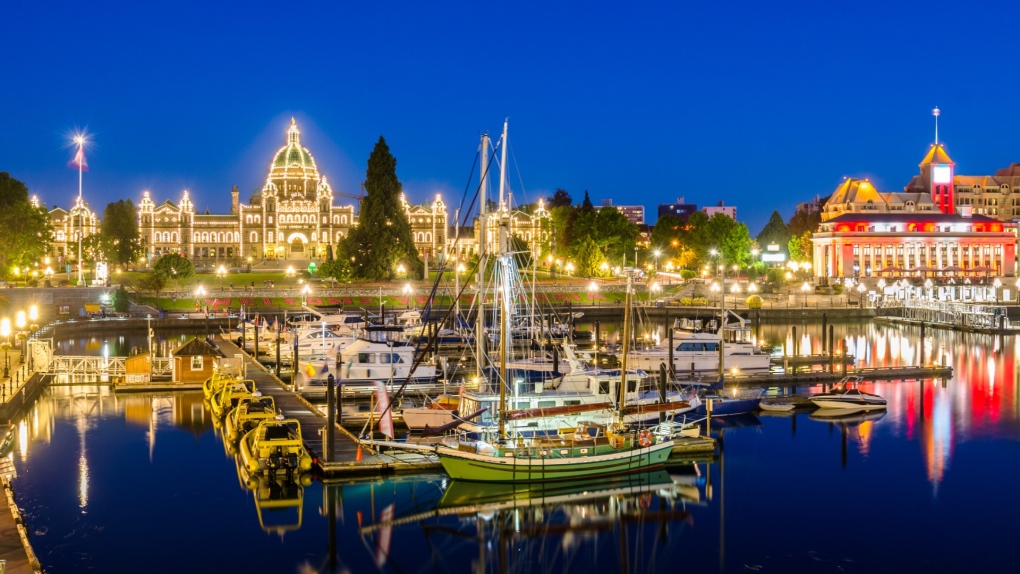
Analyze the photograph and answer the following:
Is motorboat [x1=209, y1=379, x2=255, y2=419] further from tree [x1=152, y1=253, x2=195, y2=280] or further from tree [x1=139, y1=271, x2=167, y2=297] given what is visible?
tree [x1=152, y1=253, x2=195, y2=280]

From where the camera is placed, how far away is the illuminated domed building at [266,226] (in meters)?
178

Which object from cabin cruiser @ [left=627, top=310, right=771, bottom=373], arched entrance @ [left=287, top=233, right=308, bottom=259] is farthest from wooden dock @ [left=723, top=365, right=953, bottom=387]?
arched entrance @ [left=287, top=233, right=308, bottom=259]

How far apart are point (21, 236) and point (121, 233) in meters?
57.1

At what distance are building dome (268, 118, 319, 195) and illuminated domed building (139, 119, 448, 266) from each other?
4904mm

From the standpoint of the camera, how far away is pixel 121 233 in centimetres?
13925

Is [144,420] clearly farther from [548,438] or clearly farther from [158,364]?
[548,438]

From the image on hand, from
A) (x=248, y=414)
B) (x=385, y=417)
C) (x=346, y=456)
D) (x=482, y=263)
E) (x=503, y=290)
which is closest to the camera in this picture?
(x=503, y=290)

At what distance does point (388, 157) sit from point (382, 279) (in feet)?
40.6

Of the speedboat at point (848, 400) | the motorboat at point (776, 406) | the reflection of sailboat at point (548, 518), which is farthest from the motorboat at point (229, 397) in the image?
the speedboat at point (848, 400)

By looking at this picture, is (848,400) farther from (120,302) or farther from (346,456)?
(120,302)

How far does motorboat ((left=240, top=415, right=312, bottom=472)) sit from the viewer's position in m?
30.4

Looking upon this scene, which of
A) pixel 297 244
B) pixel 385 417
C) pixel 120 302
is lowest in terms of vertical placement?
pixel 385 417

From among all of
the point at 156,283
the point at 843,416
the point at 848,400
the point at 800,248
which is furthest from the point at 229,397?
the point at 800,248

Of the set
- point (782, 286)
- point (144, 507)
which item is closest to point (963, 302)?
point (782, 286)
